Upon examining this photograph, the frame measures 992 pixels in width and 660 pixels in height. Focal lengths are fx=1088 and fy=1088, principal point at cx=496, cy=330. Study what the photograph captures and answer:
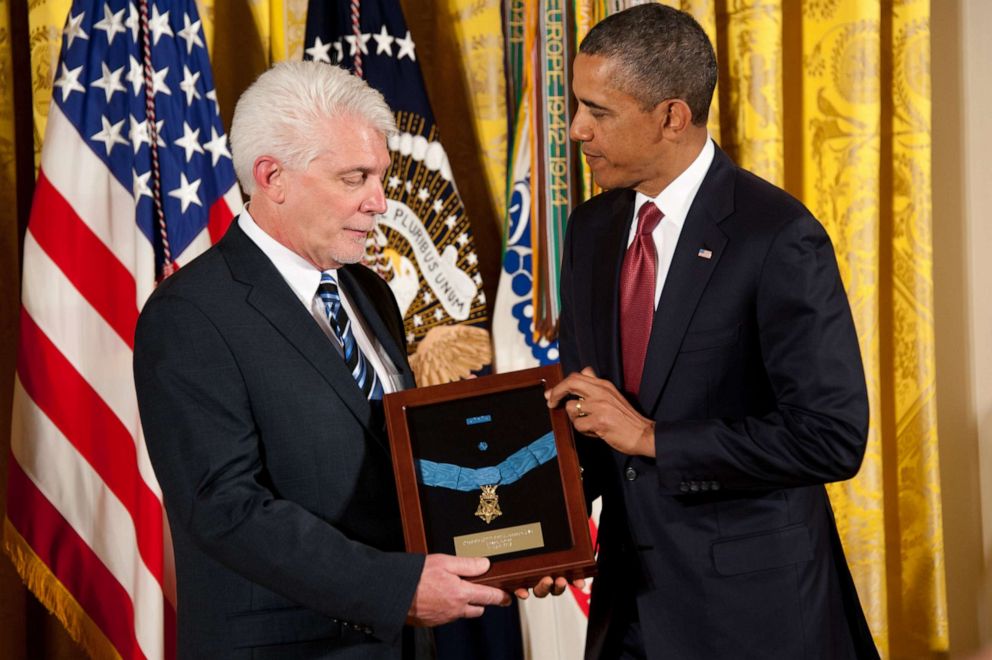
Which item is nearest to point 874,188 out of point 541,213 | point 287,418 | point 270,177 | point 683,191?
point 541,213

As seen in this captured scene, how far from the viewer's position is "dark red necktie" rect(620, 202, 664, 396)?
6.86ft

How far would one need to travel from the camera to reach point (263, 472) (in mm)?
1864

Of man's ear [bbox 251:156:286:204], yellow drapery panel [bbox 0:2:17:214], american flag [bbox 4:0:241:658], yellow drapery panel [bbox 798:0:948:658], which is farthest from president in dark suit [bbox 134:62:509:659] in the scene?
yellow drapery panel [bbox 798:0:948:658]

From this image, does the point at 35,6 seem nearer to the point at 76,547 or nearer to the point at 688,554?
the point at 76,547

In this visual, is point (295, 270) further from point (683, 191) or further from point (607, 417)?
point (683, 191)

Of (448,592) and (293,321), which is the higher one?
(293,321)

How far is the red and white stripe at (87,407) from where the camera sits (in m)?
3.00

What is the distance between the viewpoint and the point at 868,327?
3689 millimetres

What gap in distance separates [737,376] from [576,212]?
58 centimetres

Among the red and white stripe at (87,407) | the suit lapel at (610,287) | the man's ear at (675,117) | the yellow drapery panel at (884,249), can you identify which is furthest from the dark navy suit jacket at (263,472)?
the yellow drapery panel at (884,249)

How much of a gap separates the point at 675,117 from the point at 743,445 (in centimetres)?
67

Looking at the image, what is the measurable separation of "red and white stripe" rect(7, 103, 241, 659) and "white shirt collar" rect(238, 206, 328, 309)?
1.16 metres

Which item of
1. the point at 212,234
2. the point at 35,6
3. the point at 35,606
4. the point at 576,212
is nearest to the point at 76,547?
the point at 35,606

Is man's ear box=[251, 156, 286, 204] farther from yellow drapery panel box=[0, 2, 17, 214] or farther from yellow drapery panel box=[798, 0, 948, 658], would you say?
yellow drapery panel box=[798, 0, 948, 658]
